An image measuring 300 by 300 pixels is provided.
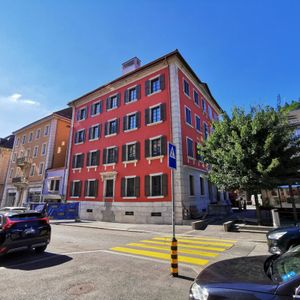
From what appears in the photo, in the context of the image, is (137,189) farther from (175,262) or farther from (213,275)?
(213,275)

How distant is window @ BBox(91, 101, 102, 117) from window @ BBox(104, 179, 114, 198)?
937cm

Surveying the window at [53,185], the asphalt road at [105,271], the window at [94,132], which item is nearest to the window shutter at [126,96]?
the window at [94,132]

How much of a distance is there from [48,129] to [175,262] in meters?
34.4

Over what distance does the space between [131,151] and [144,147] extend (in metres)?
1.84

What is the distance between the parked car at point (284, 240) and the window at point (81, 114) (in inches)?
1024

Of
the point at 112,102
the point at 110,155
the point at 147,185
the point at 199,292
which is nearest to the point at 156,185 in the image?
the point at 147,185

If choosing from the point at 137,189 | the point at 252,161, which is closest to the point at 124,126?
the point at 137,189

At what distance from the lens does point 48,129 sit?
34.2 metres

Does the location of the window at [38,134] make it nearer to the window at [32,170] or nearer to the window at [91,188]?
the window at [32,170]

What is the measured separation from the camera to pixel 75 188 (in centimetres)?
2561

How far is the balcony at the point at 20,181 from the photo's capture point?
110 ft

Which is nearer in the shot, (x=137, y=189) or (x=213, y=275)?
(x=213, y=275)

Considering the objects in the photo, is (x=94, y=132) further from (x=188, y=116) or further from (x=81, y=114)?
(x=188, y=116)

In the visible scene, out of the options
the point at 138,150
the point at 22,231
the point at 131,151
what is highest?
the point at 131,151
